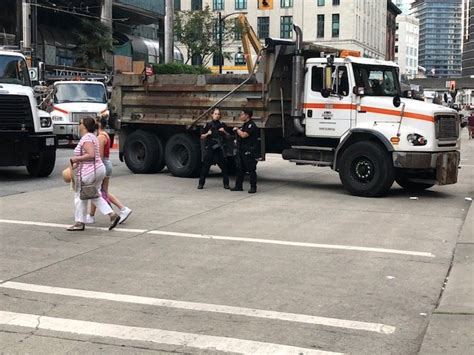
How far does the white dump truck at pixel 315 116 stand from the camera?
12195 mm

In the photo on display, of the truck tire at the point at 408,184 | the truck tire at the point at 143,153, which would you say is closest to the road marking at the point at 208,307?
the truck tire at the point at 408,184

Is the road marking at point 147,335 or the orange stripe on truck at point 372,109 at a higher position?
the orange stripe on truck at point 372,109

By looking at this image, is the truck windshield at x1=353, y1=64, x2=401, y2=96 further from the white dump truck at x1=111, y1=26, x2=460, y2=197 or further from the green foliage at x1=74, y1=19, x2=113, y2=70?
the green foliage at x1=74, y1=19, x2=113, y2=70

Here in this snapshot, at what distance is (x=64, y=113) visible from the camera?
22188mm

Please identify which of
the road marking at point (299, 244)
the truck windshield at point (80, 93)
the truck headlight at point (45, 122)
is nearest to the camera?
the road marking at point (299, 244)

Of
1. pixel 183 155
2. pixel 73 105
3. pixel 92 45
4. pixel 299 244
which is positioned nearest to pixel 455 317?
pixel 299 244

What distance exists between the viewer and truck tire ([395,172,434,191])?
44.2 ft

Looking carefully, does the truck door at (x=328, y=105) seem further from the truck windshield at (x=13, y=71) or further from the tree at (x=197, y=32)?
the tree at (x=197, y=32)

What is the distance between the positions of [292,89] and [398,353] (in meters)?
9.63

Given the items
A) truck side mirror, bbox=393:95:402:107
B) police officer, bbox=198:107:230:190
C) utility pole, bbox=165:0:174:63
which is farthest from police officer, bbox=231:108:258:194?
utility pole, bbox=165:0:174:63

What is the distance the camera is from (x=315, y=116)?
13.4 meters

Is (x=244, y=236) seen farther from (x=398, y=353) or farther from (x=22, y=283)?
(x=398, y=353)

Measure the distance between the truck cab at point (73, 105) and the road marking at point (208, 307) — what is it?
15.7m

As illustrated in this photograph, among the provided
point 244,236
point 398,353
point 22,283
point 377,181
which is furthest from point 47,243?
point 377,181
